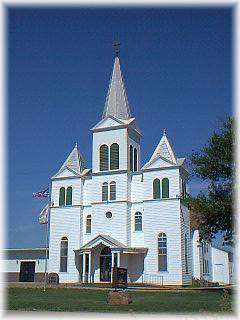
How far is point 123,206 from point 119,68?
13.1 meters

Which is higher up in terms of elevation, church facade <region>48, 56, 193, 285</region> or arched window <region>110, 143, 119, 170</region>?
arched window <region>110, 143, 119, 170</region>

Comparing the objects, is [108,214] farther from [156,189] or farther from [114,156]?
[114,156]

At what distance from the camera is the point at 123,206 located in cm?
3600

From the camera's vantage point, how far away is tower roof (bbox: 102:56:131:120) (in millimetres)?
39656

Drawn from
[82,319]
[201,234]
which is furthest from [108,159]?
[82,319]

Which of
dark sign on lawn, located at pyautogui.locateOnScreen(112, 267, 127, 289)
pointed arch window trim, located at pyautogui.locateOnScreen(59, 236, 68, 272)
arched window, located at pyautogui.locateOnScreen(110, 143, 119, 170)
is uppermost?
arched window, located at pyautogui.locateOnScreen(110, 143, 119, 170)

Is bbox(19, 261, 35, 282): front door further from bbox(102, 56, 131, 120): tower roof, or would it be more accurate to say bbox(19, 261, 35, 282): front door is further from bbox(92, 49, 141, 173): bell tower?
bbox(102, 56, 131, 120): tower roof

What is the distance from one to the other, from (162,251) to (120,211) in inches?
173

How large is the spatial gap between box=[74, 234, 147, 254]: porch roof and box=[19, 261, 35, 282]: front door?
760 centimetres

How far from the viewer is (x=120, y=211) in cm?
3600

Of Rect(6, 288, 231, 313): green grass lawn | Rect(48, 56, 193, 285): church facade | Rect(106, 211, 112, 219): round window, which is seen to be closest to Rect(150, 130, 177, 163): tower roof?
Rect(48, 56, 193, 285): church facade

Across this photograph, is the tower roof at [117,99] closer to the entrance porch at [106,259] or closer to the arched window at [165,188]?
the arched window at [165,188]

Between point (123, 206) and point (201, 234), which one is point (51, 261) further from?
point (201, 234)

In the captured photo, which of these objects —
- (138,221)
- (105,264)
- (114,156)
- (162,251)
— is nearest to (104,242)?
(105,264)
